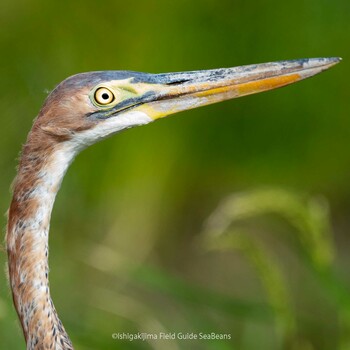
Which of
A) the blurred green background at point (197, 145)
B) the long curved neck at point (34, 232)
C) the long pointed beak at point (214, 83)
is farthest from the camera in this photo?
the blurred green background at point (197, 145)

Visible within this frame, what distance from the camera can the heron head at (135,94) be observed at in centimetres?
273

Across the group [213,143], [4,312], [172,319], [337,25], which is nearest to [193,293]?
[4,312]

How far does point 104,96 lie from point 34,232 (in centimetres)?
40

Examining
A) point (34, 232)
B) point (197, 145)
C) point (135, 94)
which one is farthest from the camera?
point (197, 145)

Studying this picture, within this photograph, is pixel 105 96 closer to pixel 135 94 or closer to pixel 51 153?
pixel 135 94

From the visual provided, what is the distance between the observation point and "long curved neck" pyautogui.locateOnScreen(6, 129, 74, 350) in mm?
2682

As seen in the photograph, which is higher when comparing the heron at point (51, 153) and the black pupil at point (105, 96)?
the black pupil at point (105, 96)

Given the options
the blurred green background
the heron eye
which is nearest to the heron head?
the heron eye

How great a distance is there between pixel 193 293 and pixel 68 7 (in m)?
2.65

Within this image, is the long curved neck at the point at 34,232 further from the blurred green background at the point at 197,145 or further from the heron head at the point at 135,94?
the blurred green background at the point at 197,145

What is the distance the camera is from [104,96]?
2.78 meters

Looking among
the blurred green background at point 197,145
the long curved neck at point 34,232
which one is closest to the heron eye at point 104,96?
the long curved neck at point 34,232

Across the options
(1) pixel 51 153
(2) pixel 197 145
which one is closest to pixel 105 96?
(1) pixel 51 153

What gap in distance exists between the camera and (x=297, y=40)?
597cm
